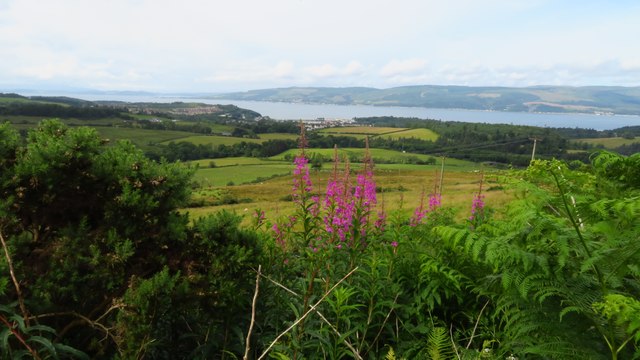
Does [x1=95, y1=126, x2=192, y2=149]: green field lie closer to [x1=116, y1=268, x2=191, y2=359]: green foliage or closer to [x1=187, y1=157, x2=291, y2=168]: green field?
[x1=187, y1=157, x2=291, y2=168]: green field

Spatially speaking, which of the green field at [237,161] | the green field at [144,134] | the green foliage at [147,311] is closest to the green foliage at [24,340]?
the green foliage at [147,311]

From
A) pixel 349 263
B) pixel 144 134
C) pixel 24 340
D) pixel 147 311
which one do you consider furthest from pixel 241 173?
pixel 24 340

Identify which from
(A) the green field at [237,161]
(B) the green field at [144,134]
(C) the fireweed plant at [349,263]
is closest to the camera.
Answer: (C) the fireweed plant at [349,263]

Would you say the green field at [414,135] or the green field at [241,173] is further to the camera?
the green field at [414,135]

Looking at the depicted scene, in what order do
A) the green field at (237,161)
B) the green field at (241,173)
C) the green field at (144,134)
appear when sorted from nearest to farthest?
1. the green field at (241,173)
2. the green field at (237,161)
3. the green field at (144,134)

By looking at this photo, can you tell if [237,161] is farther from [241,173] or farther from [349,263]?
[349,263]

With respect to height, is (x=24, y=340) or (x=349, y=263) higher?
(x=24, y=340)

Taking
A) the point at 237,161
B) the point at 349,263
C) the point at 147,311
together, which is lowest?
the point at 237,161

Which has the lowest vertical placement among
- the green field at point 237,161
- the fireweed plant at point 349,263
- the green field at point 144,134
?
the green field at point 237,161

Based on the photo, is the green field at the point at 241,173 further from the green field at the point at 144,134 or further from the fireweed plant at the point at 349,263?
the fireweed plant at the point at 349,263

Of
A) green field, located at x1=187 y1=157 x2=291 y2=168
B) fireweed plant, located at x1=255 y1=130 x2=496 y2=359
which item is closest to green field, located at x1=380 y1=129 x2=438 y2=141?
green field, located at x1=187 y1=157 x2=291 y2=168

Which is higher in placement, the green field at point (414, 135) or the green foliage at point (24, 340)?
the green foliage at point (24, 340)

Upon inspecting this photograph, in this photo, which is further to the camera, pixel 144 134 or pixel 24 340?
pixel 144 134

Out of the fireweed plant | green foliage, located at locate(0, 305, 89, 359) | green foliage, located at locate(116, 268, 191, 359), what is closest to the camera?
green foliage, located at locate(0, 305, 89, 359)
